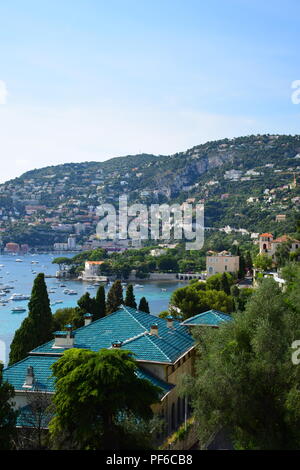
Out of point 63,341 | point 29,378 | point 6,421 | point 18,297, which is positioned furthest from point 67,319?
point 18,297

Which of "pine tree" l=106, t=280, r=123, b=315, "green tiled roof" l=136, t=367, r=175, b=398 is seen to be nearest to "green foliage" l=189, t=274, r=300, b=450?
"green tiled roof" l=136, t=367, r=175, b=398

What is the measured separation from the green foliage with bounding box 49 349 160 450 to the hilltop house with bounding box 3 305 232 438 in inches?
49.9

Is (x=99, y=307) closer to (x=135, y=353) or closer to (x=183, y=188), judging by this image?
(x=135, y=353)

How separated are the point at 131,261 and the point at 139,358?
175 feet

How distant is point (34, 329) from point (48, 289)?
1481 inches

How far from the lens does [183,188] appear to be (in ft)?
375

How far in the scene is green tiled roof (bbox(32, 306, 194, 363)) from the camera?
8.99m

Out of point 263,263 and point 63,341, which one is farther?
point 263,263

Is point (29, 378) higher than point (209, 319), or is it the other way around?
point (209, 319)

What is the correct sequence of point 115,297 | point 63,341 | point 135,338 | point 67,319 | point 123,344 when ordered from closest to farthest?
point 123,344 < point 63,341 < point 135,338 < point 67,319 < point 115,297

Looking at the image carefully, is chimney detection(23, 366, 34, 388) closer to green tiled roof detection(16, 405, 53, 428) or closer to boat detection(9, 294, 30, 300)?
green tiled roof detection(16, 405, 53, 428)

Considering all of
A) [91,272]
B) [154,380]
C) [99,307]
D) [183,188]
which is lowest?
[91,272]

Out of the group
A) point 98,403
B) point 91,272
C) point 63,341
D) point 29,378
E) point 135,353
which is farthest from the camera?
point 91,272

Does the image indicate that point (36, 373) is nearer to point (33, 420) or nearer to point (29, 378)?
point (29, 378)
